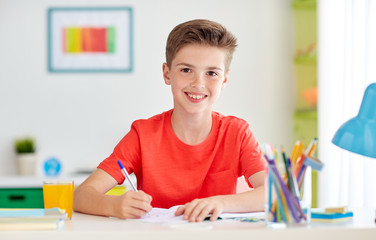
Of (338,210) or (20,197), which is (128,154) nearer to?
(338,210)

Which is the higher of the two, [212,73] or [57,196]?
[212,73]

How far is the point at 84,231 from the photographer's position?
3.51 feet

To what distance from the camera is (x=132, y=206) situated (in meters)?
1.34

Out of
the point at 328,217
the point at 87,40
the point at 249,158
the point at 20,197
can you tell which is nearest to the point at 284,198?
the point at 328,217

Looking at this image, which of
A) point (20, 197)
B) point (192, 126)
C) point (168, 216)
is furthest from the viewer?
point (20, 197)

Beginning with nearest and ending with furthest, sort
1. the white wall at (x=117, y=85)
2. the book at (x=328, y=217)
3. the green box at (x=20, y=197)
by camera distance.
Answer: the book at (x=328, y=217)
the green box at (x=20, y=197)
the white wall at (x=117, y=85)

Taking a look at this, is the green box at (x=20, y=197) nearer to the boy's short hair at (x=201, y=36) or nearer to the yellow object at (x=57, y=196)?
the boy's short hair at (x=201, y=36)

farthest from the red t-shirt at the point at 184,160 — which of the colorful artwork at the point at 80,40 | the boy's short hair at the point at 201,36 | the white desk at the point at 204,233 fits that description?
the colorful artwork at the point at 80,40

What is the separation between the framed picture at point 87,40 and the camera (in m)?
3.88

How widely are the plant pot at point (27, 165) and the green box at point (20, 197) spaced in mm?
282

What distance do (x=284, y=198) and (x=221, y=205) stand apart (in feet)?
0.75

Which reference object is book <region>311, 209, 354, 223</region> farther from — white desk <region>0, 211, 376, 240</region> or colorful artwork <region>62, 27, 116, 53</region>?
colorful artwork <region>62, 27, 116, 53</region>

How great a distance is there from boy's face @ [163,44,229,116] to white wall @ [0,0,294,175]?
2.06 metres

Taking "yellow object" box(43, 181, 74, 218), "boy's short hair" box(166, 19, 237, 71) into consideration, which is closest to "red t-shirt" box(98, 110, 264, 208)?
"boy's short hair" box(166, 19, 237, 71)
